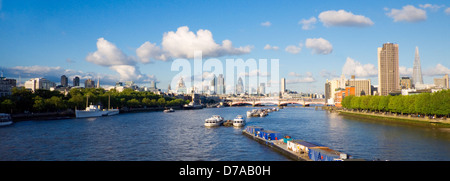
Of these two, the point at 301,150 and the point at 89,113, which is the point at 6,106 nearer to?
the point at 89,113

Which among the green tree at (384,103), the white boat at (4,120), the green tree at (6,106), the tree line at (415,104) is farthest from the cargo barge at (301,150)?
the green tree at (6,106)

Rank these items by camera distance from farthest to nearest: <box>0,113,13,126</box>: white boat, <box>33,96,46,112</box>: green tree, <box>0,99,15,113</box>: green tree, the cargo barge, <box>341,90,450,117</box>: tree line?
<box>33,96,46,112</box>: green tree
<box>0,99,15,113</box>: green tree
<box>0,113,13,126</box>: white boat
<box>341,90,450,117</box>: tree line
the cargo barge

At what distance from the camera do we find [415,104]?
75938 millimetres

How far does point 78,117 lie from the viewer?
99.9 meters

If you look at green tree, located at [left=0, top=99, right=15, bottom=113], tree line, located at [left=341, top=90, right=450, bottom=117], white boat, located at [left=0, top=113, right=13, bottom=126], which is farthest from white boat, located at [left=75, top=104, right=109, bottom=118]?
tree line, located at [left=341, top=90, right=450, bottom=117]

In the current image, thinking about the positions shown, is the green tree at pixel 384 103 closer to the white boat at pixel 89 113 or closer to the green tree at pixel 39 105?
the white boat at pixel 89 113

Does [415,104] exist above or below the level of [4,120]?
above

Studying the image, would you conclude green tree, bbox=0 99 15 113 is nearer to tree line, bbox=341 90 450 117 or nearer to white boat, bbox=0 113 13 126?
white boat, bbox=0 113 13 126

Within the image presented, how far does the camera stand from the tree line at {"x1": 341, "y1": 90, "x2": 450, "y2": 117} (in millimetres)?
66750

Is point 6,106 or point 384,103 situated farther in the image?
point 384,103

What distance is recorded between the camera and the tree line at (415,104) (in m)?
66.8

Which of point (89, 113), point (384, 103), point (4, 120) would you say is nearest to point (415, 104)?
point (384, 103)
